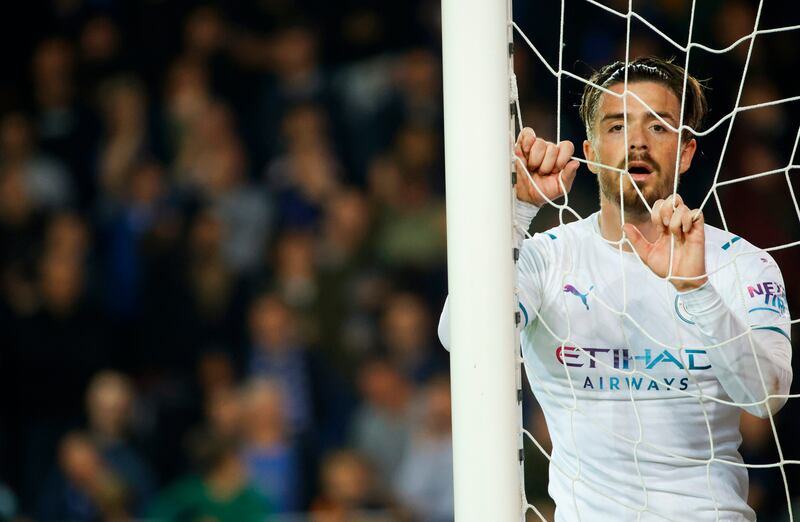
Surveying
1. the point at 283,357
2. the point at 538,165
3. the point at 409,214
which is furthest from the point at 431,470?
the point at 538,165

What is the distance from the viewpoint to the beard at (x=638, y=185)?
6.03 feet

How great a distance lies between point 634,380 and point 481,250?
18.9 inches

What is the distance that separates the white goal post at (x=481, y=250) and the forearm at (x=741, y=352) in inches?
12.2

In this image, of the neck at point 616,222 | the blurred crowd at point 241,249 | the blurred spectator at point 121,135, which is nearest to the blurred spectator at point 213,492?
the blurred crowd at point 241,249

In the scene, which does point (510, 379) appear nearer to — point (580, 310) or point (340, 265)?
point (580, 310)

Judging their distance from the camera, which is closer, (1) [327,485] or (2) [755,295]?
(2) [755,295]

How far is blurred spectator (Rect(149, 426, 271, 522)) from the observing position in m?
3.68

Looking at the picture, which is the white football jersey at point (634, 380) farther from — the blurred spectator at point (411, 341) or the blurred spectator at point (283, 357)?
the blurred spectator at point (283, 357)

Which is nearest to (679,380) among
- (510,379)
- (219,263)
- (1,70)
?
(510,379)

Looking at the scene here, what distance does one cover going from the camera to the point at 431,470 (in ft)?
11.7

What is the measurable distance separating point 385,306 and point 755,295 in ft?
7.18

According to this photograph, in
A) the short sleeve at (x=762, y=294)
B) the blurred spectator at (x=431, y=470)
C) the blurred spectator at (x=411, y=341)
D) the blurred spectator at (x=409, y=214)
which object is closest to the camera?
the short sleeve at (x=762, y=294)

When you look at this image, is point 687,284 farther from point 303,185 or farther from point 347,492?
point 303,185

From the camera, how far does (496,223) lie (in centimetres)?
157
